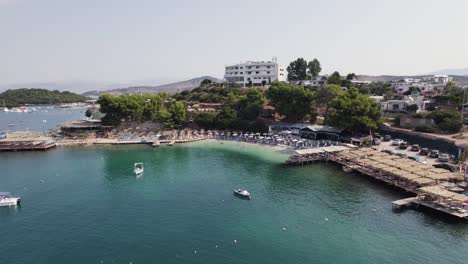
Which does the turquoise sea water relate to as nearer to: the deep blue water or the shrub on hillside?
the shrub on hillside

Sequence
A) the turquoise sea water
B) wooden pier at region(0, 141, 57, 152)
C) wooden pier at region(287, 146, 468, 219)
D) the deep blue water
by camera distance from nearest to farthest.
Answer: the turquoise sea water → wooden pier at region(287, 146, 468, 219) → wooden pier at region(0, 141, 57, 152) → the deep blue water

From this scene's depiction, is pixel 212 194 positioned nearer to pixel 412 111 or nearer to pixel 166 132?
pixel 166 132

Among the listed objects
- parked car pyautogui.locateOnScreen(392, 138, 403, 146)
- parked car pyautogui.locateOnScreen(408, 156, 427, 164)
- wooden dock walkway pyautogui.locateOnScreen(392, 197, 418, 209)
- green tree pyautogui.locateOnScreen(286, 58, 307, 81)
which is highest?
green tree pyautogui.locateOnScreen(286, 58, 307, 81)

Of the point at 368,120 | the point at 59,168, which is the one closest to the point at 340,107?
the point at 368,120

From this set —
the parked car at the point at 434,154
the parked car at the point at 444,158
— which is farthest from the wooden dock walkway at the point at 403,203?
the parked car at the point at 434,154

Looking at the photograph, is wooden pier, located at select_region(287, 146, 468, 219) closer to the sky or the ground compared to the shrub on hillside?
closer to the ground

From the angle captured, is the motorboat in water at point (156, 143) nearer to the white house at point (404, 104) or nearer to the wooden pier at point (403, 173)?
the wooden pier at point (403, 173)

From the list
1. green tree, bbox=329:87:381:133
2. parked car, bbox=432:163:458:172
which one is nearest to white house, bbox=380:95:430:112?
green tree, bbox=329:87:381:133

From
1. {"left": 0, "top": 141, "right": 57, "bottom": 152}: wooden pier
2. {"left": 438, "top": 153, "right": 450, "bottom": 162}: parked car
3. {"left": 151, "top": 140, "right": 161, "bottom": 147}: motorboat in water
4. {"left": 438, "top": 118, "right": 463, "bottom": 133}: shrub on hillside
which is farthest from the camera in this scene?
{"left": 151, "top": 140, "right": 161, "bottom": 147}: motorboat in water
